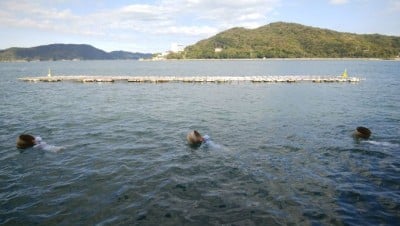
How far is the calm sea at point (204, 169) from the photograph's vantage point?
42.2 ft

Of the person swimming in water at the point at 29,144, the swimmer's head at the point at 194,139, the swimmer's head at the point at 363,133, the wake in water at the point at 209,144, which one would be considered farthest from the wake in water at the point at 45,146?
the swimmer's head at the point at 363,133

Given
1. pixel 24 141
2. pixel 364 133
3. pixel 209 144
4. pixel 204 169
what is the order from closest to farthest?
pixel 204 169
pixel 24 141
pixel 209 144
pixel 364 133

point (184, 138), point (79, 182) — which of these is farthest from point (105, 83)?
point (79, 182)

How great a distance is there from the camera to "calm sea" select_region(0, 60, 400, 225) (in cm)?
1286

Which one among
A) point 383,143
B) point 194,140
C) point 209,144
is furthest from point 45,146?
point 383,143

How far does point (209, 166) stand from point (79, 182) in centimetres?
691

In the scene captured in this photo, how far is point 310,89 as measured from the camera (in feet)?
183

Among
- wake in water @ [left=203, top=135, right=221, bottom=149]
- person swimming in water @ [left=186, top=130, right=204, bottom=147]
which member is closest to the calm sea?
wake in water @ [left=203, top=135, right=221, bottom=149]

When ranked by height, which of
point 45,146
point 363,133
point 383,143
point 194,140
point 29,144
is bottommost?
point 45,146

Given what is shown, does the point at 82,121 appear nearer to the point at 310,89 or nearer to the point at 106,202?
the point at 106,202

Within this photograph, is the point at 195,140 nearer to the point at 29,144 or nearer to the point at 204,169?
the point at 204,169

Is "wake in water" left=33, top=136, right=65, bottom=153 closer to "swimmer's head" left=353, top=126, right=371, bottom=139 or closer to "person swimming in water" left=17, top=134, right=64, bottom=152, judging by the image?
"person swimming in water" left=17, top=134, right=64, bottom=152

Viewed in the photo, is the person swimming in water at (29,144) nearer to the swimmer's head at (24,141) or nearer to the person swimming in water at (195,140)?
the swimmer's head at (24,141)

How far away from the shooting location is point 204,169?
17672 mm
